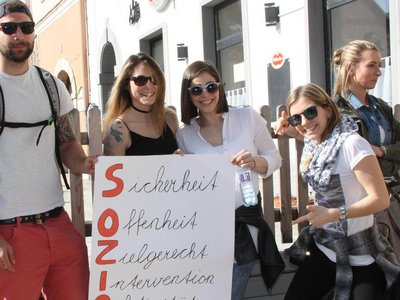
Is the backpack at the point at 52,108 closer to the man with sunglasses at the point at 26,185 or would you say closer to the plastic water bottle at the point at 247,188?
the man with sunglasses at the point at 26,185

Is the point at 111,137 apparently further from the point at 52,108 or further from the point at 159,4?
the point at 159,4

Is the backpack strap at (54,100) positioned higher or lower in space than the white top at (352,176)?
higher

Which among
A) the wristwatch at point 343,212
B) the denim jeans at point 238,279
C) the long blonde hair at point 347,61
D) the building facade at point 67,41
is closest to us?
the wristwatch at point 343,212

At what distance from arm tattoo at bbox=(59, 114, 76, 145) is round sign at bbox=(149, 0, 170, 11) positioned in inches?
333

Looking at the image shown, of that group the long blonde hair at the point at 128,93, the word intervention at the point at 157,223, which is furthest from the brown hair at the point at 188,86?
the word intervention at the point at 157,223

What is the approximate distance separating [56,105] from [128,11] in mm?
10684

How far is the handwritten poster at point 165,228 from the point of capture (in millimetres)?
2982

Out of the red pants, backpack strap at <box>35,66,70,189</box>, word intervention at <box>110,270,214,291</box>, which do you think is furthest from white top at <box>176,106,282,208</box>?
the red pants

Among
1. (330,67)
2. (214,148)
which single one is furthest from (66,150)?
(330,67)

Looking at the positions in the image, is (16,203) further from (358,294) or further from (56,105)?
(358,294)

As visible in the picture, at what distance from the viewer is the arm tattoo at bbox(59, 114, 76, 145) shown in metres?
3.06

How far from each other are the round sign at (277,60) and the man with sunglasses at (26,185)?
5.26 metres

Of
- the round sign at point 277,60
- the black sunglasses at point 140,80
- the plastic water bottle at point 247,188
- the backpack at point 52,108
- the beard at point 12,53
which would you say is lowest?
the plastic water bottle at point 247,188

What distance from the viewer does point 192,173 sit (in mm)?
3072
